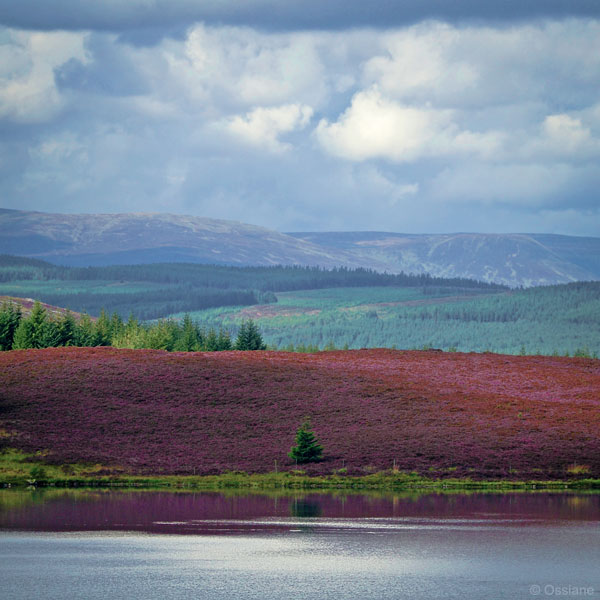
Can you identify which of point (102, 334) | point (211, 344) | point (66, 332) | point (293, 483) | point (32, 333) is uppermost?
point (102, 334)

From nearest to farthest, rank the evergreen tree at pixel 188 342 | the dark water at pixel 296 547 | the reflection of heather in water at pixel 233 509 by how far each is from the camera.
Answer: the dark water at pixel 296 547 < the reflection of heather in water at pixel 233 509 < the evergreen tree at pixel 188 342

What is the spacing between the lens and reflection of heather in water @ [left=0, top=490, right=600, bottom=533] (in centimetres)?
4397

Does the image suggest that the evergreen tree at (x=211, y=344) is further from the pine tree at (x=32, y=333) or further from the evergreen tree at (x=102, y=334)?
the pine tree at (x=32, y=333)

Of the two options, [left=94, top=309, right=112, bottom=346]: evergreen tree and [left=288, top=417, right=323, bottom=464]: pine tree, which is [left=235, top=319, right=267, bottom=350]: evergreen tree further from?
[left=288, top=417, right=323, bottom=464]: pine tree

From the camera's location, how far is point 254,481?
64500 millimetres

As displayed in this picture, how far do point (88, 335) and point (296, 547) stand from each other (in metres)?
94.1

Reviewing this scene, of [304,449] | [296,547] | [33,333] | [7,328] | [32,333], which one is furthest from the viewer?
[7,328]

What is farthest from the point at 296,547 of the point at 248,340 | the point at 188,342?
the point at 188,342

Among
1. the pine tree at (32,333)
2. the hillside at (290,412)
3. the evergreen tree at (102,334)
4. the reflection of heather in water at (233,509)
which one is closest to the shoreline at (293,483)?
the hillside at (290,412)

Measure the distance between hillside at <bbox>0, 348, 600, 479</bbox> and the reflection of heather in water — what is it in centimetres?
975

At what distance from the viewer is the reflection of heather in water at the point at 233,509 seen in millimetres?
43969

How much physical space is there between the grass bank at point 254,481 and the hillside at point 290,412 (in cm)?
123

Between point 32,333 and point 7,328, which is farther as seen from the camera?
point 7,328

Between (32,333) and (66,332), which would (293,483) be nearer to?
(32,333)
